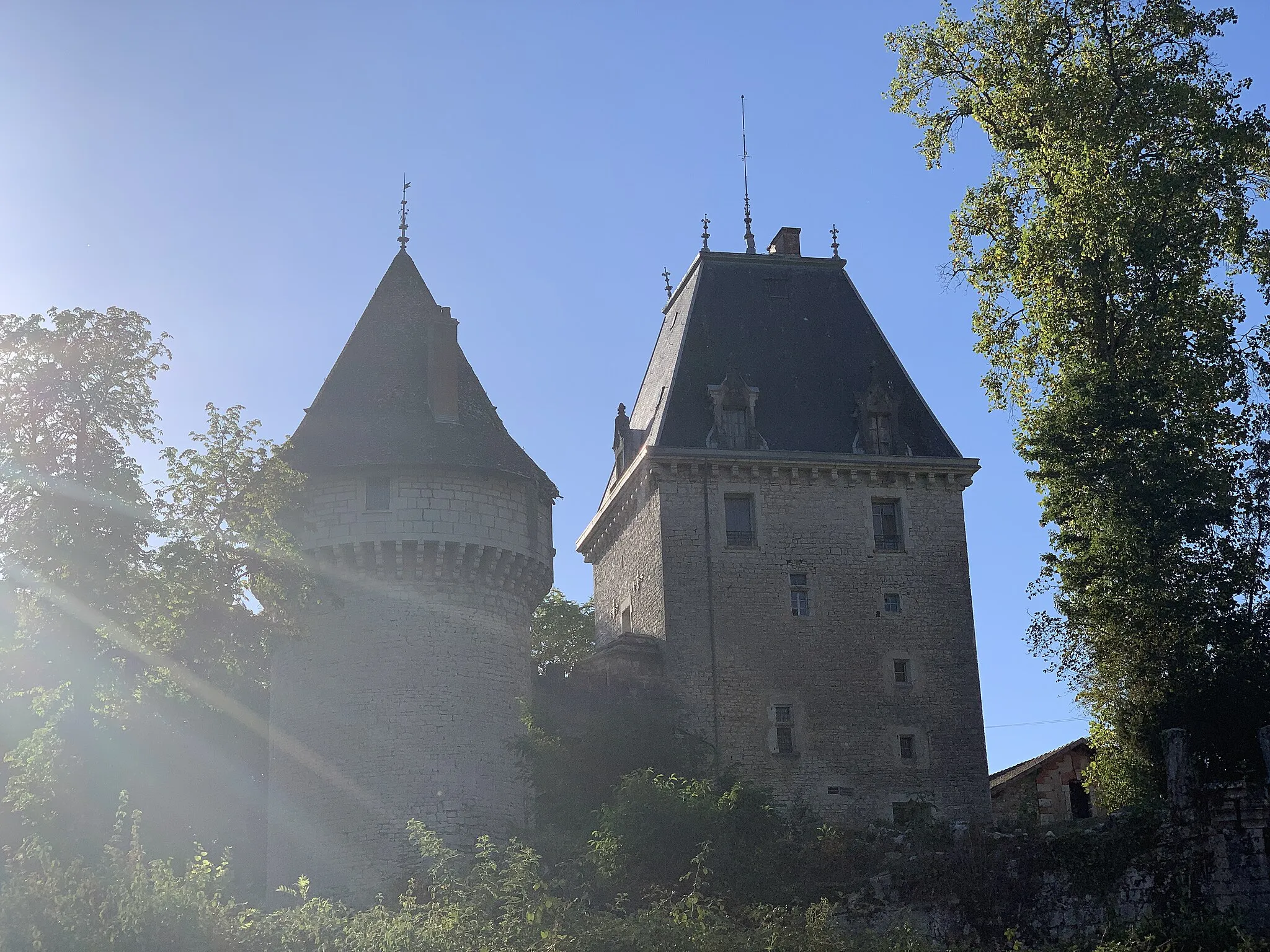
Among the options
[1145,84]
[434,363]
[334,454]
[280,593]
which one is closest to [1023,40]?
[1145,84]

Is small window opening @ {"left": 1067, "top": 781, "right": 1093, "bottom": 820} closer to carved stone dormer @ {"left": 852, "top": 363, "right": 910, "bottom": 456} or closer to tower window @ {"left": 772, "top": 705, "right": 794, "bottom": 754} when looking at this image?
tower window @ {"left": 772, "top": 705, "right": 794, "bottom": 754}

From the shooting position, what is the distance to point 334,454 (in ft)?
98.4

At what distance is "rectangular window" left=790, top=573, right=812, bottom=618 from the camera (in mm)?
35250

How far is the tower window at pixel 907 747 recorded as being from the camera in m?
34.7

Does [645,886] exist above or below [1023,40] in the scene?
below

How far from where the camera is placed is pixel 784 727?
3428 centimetres

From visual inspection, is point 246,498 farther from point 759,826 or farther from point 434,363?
point 759,826

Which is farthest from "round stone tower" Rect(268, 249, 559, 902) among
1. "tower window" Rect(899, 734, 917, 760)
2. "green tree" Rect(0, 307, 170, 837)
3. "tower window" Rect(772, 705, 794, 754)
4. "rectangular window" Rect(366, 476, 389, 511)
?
"tower window" Rect(899, 734, 917, 760)

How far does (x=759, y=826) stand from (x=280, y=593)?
8.67 meters

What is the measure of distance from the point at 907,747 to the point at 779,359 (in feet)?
29.7

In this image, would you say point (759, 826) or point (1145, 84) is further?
point (1145, 84)

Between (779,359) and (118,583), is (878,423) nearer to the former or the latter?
(779,359)

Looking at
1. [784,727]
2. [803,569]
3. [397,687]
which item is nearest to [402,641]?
[397,687]

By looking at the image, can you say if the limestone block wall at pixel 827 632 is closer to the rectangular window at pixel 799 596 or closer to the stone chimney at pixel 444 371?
the rectangular window at pixel 799 596
